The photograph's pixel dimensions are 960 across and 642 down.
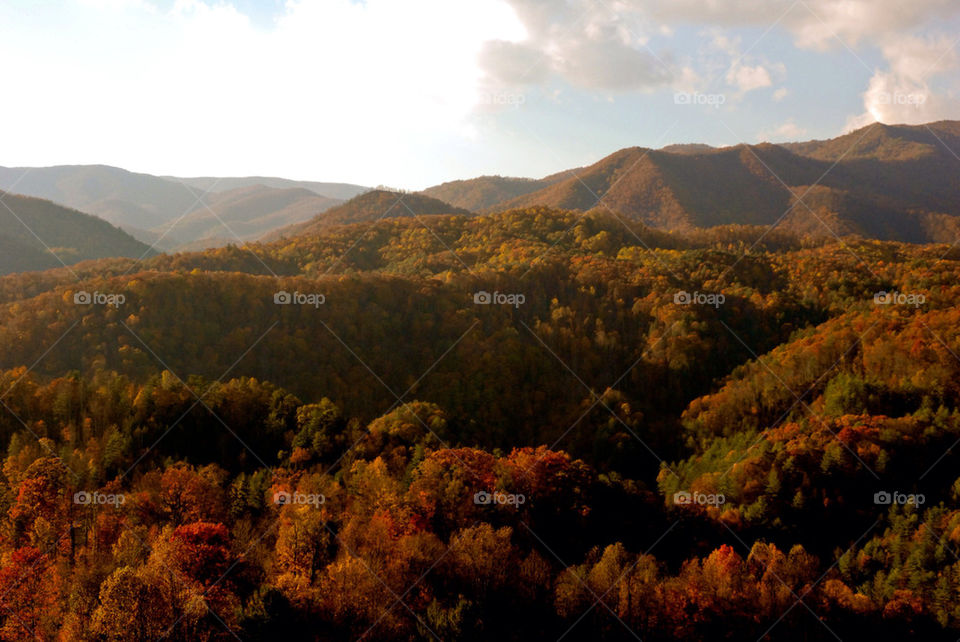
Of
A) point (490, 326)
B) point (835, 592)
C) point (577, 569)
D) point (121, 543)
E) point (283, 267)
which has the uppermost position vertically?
point (283, 267)

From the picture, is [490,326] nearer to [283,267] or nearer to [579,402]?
[579,402]

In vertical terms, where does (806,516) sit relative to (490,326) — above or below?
below

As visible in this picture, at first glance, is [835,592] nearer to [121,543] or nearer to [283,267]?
[121,543]

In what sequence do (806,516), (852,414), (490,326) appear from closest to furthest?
1. (806,516)
2. (852,414)
3. (490,326)

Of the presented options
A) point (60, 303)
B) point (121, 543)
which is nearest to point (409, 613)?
point (121, 543)

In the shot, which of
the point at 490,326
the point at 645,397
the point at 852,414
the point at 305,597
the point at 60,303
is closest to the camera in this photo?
the point at 305,597

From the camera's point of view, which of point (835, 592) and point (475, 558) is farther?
point (835, 592)
